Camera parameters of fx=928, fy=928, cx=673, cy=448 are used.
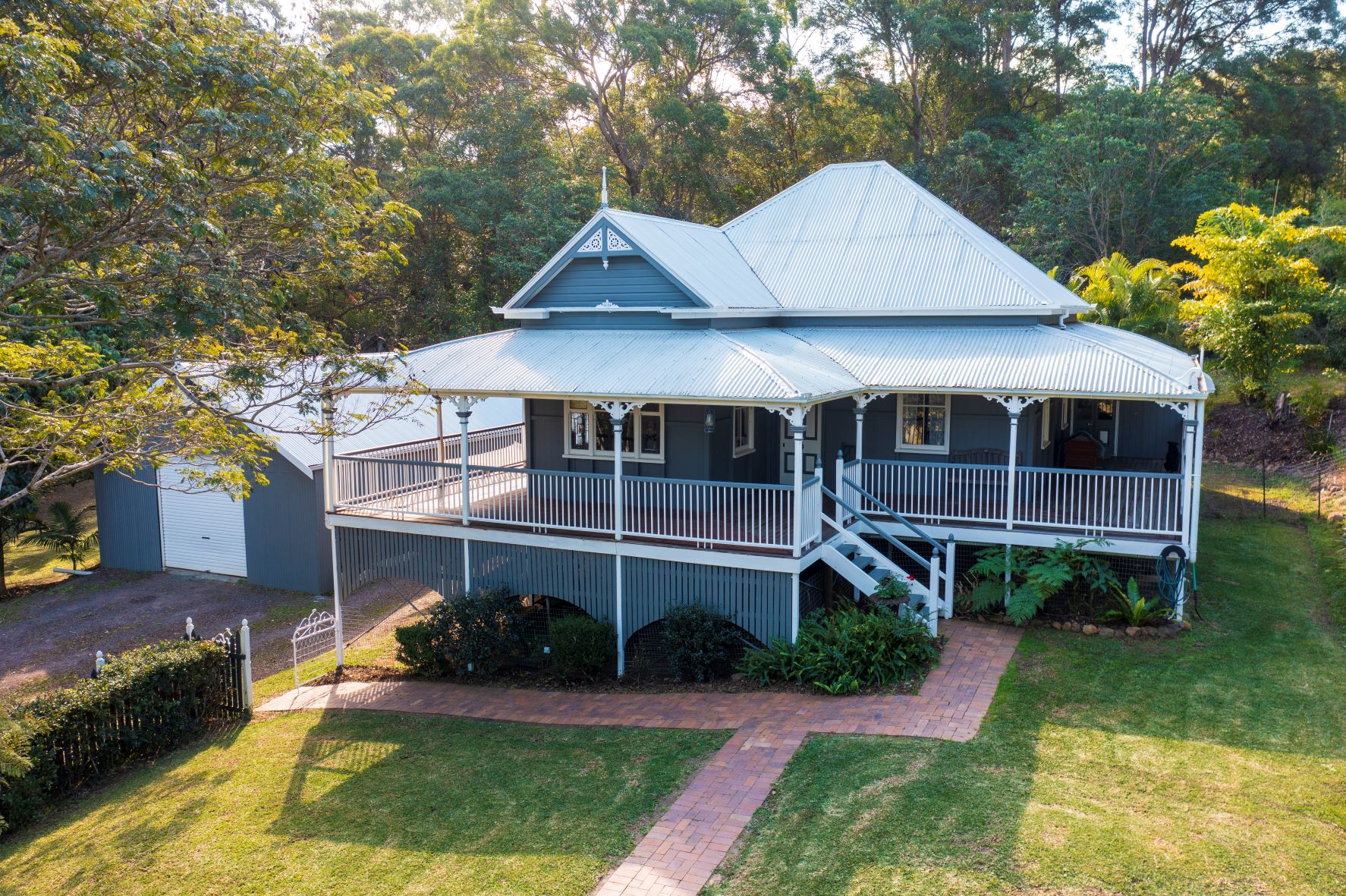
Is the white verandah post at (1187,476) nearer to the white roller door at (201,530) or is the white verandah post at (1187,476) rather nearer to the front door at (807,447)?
the front door at (807,447)

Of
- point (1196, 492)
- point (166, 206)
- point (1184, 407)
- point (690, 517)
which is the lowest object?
point (690, 517)

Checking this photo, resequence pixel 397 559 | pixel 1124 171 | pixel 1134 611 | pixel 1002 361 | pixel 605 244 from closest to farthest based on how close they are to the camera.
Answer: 1. pixel 1134 611
2. pixel 1002 361
3. pixel 397 559
4. pixel 605 244
5. pixel 1124 171

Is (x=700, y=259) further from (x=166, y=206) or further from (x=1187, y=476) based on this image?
(x=166, y=206)

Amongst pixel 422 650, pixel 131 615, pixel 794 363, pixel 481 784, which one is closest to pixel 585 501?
pixel 422 650

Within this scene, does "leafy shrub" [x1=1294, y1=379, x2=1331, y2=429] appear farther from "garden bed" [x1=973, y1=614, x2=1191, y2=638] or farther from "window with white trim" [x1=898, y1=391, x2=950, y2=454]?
"garden bed" [x1=973, y1=614, x2=1191, y2=638]

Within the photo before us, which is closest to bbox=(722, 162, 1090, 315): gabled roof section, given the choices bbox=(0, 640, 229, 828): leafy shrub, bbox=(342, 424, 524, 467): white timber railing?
bbox=(342, 424, 524, 467): white timber railing

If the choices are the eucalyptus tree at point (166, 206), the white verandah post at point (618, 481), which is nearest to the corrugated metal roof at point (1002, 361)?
the white verandah post at point (618, 481)
